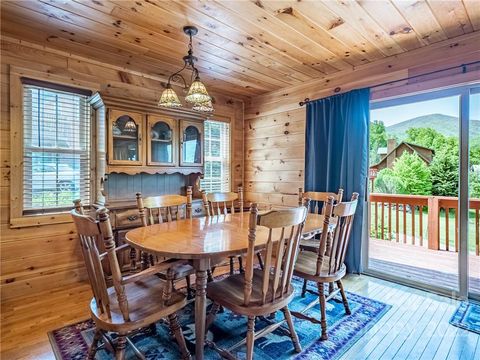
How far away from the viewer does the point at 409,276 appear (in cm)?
305

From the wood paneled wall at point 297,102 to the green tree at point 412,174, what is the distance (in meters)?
0.79

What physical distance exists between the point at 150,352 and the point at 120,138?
6.61 ft

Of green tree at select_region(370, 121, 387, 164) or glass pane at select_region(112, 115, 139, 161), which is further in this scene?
green tree at select_region(370, 121, 387, 164)

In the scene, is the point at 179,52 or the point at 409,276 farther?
the point at 409,276

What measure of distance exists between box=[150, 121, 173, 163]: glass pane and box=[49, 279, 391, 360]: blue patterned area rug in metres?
1.65

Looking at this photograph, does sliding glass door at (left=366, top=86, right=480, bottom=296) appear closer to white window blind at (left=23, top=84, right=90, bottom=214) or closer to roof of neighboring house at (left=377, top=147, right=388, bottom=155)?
roof of neighboring house at (left=377, top=147, right=388, bottom=155)

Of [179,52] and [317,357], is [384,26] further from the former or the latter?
[317,357]

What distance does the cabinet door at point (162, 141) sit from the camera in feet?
10.1

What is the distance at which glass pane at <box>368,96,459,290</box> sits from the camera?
2.84 m

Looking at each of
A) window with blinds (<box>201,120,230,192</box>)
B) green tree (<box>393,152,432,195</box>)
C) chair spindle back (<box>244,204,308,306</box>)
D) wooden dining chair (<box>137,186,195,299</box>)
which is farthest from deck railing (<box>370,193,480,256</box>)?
wooden dining chair (<box>137,186,195,299</box>)

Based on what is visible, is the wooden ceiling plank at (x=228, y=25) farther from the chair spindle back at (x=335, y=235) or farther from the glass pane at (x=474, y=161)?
the glass pane at (x=474, y=161)

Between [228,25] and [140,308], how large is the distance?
6.94ft

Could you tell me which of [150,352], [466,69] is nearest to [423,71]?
[466,69]

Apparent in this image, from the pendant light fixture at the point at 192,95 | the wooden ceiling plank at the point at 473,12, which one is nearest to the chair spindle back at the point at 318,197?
the pendant light fixture at the point at 192,95
